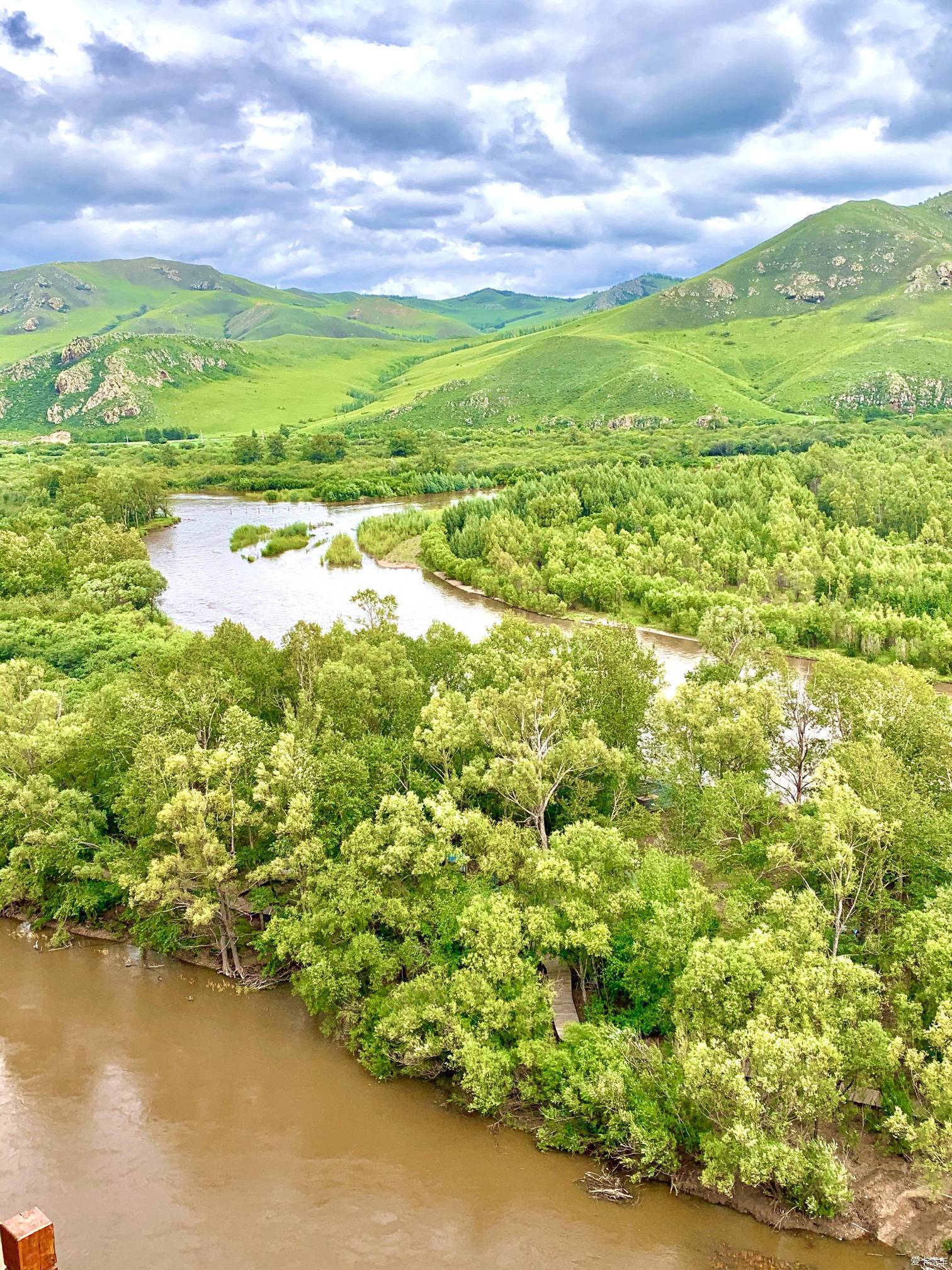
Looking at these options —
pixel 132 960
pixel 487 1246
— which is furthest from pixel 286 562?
pixel 487 1246

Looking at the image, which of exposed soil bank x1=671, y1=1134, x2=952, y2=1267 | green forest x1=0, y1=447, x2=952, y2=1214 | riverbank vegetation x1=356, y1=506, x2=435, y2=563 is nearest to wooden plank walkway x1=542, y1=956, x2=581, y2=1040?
green forest x1=0, y1=447, x2=952, y2=1214

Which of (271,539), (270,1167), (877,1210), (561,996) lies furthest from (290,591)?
(877,1210)

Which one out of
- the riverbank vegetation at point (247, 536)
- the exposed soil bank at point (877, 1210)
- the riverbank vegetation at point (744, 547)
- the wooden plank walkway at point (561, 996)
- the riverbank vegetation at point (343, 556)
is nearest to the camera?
the exposed soil bank at point (877, 1210)

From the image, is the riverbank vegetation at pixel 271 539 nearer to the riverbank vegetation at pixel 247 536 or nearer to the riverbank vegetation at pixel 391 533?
the riverbank vegetation at pixel 247 536

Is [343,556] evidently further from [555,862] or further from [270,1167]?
[270,1167]

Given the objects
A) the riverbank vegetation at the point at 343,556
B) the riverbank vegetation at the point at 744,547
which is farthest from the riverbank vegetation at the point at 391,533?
the riverbank vegetation at the point at 343,556

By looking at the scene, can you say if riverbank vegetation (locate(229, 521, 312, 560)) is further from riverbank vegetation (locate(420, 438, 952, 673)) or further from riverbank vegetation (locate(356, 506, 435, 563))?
riverbank vegetation (locate(420, 438, 952, 673))
